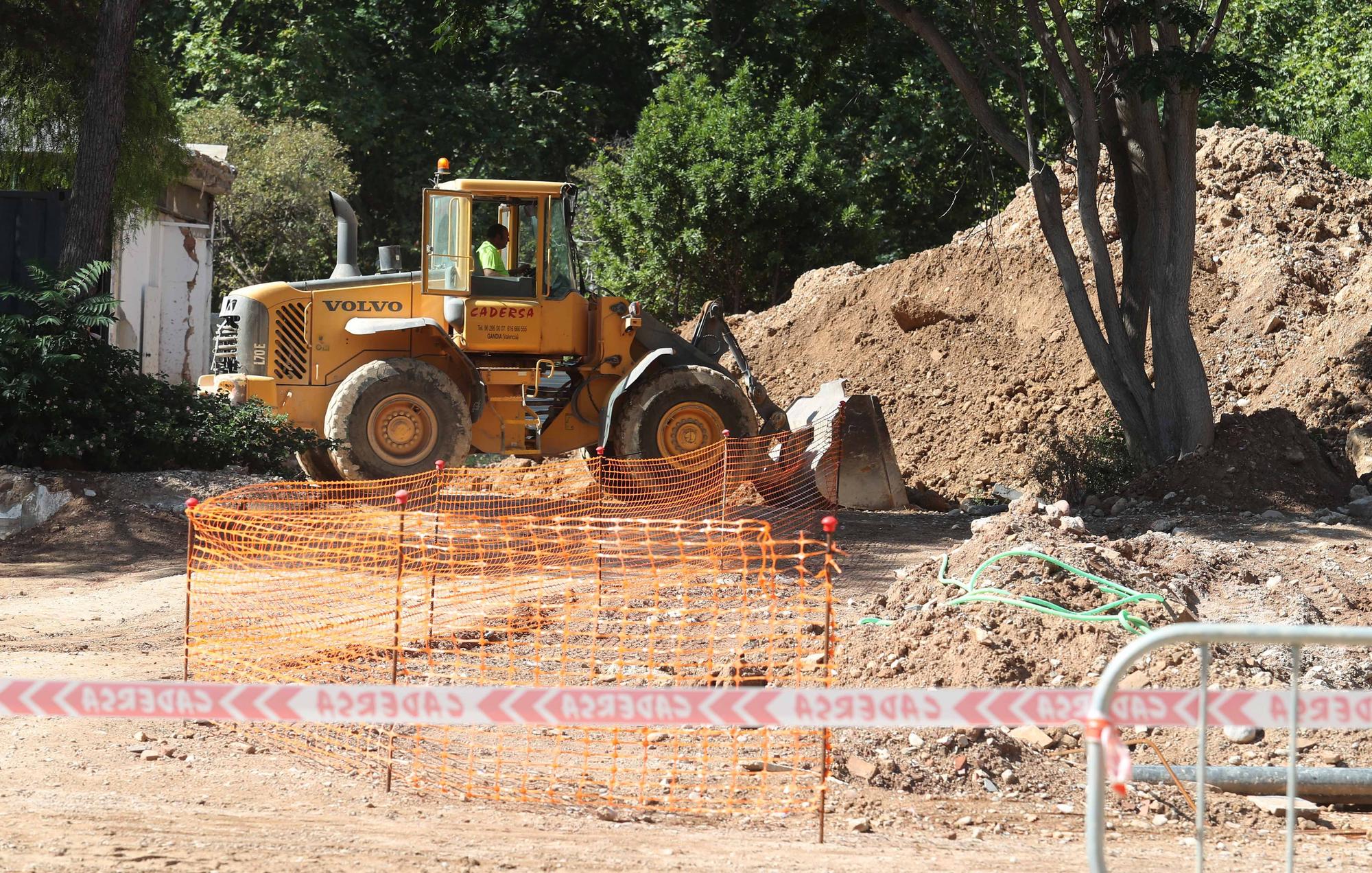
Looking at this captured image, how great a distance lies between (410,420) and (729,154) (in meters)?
11.7

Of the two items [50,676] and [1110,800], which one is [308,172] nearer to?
[50,676]

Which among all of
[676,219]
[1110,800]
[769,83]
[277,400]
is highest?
[769,83]

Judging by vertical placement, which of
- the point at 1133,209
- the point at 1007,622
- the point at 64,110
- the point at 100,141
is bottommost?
the point at 1007,622

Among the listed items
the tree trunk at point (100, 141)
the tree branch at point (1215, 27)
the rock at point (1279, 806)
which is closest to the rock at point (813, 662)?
the rock at point (1279, 806)

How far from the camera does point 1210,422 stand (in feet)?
45.8

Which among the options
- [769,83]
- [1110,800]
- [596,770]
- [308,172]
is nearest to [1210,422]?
[1110,800]

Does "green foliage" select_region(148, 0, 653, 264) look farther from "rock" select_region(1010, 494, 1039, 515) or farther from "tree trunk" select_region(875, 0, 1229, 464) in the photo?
"rock" select_region(1010, 494, 1039, 515)

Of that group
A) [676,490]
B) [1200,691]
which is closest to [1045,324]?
[676,490]

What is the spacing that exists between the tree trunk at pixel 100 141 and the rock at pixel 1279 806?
1158 centimetres

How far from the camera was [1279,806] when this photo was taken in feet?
20.3

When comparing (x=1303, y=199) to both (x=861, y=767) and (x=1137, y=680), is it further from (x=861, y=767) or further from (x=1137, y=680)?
(x=861, y=767)

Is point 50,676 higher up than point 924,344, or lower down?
lower down

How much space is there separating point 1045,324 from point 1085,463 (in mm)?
3609

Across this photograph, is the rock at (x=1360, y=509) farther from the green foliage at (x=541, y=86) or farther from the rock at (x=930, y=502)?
the green foliage at (x=541, y=86)
